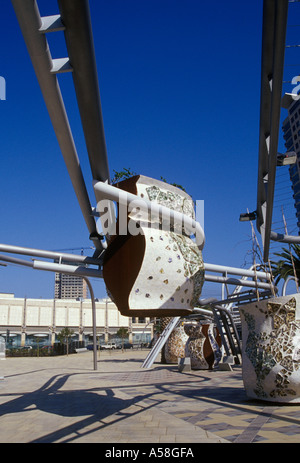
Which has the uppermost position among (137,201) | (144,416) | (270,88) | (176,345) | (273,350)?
(270,88)

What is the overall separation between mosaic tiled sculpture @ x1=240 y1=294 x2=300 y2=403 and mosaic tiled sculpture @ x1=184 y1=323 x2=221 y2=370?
11.9 metres

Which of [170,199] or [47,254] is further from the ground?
[170,199]

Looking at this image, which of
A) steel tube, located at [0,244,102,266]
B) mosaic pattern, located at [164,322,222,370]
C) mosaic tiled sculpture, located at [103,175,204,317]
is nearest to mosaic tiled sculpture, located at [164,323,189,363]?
mosaic pattern, located at [164,322,222,370]

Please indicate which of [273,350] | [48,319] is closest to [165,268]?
[273,350]

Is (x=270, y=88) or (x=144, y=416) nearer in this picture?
(x=270, y=88)

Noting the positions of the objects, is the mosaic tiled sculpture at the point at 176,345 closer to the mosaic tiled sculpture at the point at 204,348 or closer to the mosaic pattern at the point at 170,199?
the mosaic tiled sculpture at the point at 204,348

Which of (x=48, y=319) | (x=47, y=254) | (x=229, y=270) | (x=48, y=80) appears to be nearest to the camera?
(x=48, y=80)

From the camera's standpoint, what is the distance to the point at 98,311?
89.9m

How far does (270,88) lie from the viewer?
720cm

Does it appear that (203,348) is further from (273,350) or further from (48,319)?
(48,319)

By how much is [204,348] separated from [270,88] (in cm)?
1681

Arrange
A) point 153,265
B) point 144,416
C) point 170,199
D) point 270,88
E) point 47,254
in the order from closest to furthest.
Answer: point 153,265 < point 170,199 < point 270,88 < point 144,416 < point 47,254
